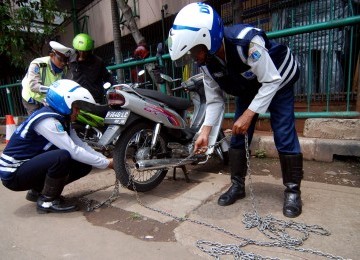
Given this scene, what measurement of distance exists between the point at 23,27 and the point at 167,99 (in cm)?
549

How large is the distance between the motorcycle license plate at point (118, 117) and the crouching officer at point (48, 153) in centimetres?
29

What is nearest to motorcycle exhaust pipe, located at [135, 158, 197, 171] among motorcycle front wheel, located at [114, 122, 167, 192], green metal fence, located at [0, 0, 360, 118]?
motorcycle front wheel, located at [114, 122, 167, 192]

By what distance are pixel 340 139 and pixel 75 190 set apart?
3.07 meters

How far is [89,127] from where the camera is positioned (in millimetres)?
4008

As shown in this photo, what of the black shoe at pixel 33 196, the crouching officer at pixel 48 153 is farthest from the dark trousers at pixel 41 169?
the black shoe at pixel 33 196

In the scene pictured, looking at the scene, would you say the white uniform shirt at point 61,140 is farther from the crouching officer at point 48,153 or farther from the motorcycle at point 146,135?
the motorcycle at point 146,135

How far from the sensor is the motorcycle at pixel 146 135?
9.14ft

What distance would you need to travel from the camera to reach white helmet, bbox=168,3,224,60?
2.00m

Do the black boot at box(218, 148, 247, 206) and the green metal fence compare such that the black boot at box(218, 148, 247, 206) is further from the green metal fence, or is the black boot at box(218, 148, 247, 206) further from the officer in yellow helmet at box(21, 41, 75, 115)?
the officer in yellow helmet at box(21, 41, 75, 115)

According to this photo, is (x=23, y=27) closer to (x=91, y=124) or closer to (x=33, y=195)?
(x=91, y=124)

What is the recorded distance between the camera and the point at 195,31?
1.99 metres

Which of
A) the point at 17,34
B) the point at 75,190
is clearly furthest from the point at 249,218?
the point at 17,34

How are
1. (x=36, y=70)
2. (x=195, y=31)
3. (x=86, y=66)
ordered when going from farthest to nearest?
(x=86, y=66)
(x=36, y=70)
(x=195, y=31)

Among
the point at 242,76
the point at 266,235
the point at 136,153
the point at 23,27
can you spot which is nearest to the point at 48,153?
the point at 136,153
